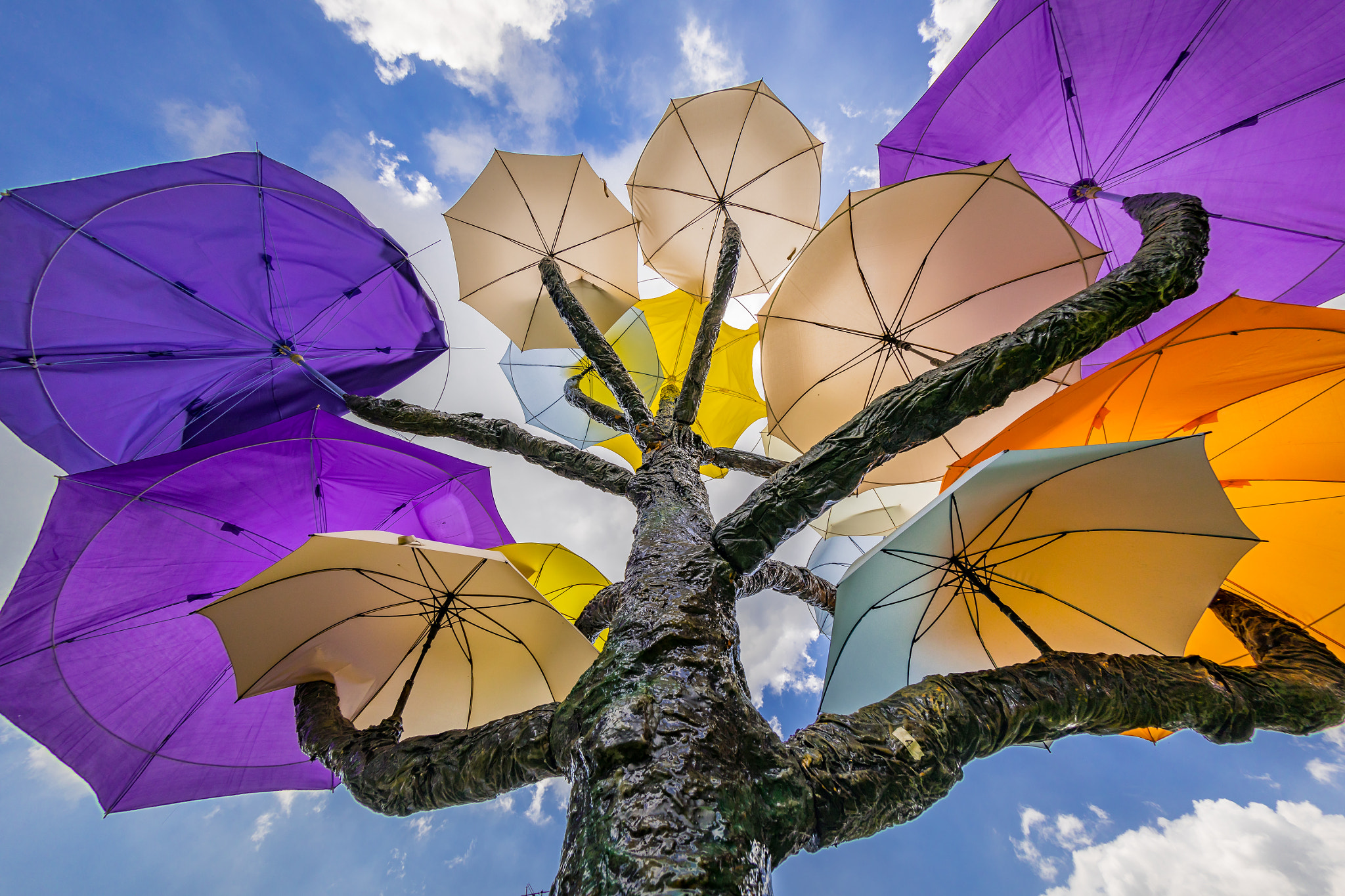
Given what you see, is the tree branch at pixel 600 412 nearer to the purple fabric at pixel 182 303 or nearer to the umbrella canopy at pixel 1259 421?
the purple fabric at pixel 182 303

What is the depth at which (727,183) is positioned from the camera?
6.72 meters

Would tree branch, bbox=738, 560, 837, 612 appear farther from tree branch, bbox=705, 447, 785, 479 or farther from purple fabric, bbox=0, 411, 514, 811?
purple fabric, bbox=0, 411, 514, 811

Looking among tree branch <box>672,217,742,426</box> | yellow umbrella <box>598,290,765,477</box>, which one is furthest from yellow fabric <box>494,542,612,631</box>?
yellow umbrella <box>598,290,765,477</box>

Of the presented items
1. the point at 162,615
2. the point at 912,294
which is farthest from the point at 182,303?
the point at 912,294

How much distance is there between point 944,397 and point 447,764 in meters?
2.88

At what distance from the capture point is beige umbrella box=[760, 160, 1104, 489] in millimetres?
3992

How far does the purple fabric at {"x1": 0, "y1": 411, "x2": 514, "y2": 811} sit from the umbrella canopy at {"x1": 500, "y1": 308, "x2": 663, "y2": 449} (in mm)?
3992

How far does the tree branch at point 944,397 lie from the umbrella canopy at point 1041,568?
0.42 m

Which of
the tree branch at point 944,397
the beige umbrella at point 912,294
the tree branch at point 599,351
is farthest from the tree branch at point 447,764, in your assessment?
the beige umbrella at point 912,294

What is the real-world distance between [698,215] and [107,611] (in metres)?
7.92

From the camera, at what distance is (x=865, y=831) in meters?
1.46

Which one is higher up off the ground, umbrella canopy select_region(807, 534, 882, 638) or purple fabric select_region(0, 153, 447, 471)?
purple fabric select_region(0, 153, 447, 471)

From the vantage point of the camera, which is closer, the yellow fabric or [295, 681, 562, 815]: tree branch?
[295, 681, 562, 815]: tree branch

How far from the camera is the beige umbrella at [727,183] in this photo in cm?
638
